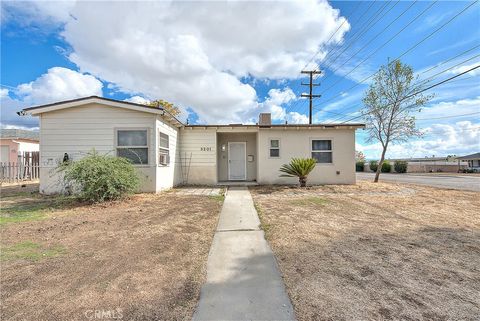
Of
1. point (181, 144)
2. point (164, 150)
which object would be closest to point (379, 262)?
point (164, 150)

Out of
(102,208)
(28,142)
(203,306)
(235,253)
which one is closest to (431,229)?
(235,253)

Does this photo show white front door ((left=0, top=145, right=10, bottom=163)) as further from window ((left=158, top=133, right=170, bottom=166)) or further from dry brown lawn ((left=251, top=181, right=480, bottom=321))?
dry brown lawn ((left=251, top=181, right=480, bottom=321))

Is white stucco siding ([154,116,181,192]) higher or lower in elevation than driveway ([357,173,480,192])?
higher

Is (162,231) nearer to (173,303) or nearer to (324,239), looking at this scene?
(173,303)

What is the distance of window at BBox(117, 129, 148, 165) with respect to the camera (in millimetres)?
9555

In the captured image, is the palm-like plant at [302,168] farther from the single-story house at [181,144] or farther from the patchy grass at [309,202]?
the patchy grass at [309,202]

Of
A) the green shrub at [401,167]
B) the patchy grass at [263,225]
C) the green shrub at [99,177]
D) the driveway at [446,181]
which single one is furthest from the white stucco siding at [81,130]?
the green shrub at [401,167]

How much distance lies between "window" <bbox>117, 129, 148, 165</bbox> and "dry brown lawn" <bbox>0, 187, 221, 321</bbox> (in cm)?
335

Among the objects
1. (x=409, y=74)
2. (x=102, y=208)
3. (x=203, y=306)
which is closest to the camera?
(x=203, y=306)

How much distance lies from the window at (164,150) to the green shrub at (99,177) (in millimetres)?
2397

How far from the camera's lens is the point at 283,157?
12.6 meters

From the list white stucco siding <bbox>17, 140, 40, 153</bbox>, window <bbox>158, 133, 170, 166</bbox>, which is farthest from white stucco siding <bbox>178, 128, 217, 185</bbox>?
white stucco siding <bbox>17, 140, 40, 153</bbox>

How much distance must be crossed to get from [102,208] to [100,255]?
3.64m

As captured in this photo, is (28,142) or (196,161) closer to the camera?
(196,161)
